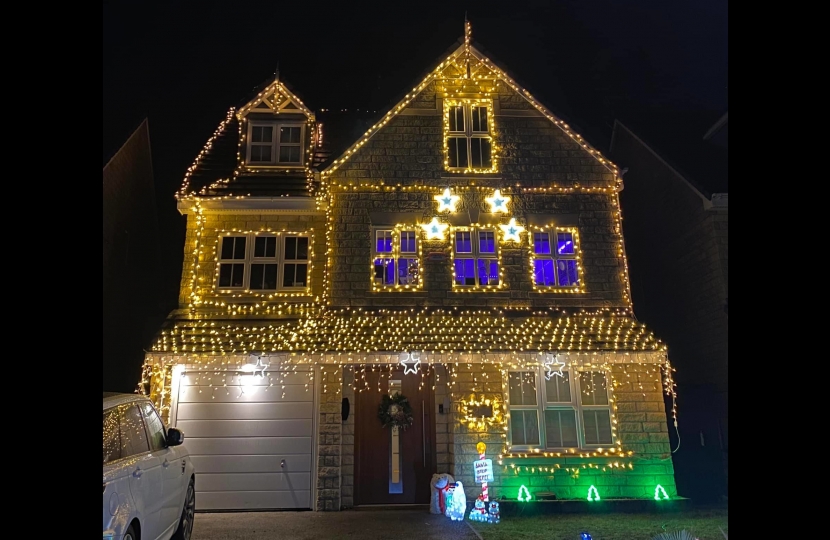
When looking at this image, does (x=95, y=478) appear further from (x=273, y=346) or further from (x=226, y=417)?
(x=226, y=417)

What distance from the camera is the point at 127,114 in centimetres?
1466

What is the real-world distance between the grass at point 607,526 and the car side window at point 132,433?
191 inches

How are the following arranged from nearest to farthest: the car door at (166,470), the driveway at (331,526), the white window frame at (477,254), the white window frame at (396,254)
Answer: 1. the car door at (166,470)
2. the driveway at (331,526)
3. the white window frame at (396,254)
4. the white window frame at (477,254)

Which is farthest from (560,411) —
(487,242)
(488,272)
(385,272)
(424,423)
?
(385,272)

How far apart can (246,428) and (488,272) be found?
221 inches

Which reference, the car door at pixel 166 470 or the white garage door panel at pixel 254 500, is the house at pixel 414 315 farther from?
the car door at pixel 166 470

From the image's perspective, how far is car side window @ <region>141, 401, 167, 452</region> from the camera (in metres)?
5.48

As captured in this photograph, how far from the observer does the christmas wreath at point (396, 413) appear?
10.5m

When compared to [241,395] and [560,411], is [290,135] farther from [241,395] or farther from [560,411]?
[560,411]

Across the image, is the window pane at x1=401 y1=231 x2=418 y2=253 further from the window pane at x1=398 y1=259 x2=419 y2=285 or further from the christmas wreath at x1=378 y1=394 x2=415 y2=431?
the christmas wreath at x1=378 y1=394 x2=415 y2=431

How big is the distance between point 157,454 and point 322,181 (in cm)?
710

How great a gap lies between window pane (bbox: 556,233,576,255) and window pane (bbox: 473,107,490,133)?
9.13 feet

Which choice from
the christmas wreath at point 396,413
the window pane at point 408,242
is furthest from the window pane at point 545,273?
the christmas wreath at point 396,413
